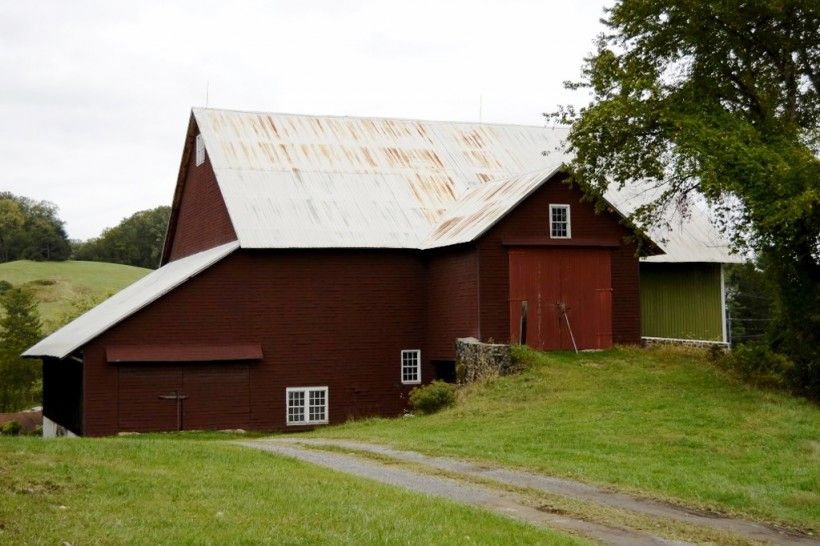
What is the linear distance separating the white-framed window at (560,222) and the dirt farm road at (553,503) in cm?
1476

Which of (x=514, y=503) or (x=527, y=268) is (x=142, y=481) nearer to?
(x=514, y=503)

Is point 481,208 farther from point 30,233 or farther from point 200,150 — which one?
point 30,233

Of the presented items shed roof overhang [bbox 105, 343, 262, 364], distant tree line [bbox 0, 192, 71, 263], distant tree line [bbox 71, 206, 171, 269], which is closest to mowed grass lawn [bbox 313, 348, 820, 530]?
Result: shed roof overhang [bbox 105, 343, 262, 364]

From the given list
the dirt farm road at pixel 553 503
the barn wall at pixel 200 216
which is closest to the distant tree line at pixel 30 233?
the barn wall at pixel 200 216

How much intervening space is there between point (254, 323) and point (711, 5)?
17.1 meters

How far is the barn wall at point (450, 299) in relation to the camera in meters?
32.2

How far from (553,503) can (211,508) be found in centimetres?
504

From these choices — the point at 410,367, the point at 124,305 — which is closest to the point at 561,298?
the point at 410,367

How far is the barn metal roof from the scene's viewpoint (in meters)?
33.8

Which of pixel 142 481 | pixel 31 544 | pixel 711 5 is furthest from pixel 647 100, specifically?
pixel 31 544

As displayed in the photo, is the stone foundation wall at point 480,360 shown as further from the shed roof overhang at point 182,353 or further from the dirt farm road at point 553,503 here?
the dirt farm road at point 553,503

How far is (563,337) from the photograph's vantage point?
105ft

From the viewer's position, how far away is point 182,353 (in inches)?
1225

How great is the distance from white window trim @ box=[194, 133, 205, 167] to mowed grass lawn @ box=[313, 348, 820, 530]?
13.7m
